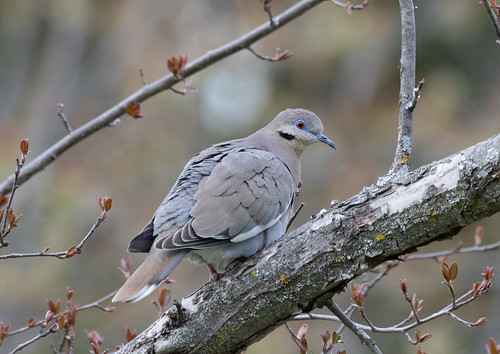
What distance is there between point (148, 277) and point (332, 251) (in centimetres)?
104

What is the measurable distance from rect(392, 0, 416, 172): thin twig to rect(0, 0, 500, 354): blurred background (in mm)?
4279

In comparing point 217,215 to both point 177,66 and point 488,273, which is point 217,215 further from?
point 488,273

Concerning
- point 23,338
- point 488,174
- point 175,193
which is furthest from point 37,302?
point 488,174

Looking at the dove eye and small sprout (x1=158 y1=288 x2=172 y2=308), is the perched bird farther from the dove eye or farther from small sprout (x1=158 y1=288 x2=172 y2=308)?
the dove eye

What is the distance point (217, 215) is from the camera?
136 inches

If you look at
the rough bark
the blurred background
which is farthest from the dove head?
the blurred background

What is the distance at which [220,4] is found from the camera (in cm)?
898

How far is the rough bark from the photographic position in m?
2.39

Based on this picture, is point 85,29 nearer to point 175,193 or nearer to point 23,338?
point 23,338

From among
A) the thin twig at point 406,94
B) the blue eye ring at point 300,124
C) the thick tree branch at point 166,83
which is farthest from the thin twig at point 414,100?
the blue eye ring at point 300,124

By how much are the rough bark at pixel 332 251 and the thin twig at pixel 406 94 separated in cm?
16

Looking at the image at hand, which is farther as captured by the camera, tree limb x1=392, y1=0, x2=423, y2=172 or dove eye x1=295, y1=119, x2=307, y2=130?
dove eye x1=295, y1=119, x2=307, y2=130

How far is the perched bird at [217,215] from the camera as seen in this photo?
10.8 feet

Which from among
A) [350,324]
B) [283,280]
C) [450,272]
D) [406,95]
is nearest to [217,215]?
[283,280]
